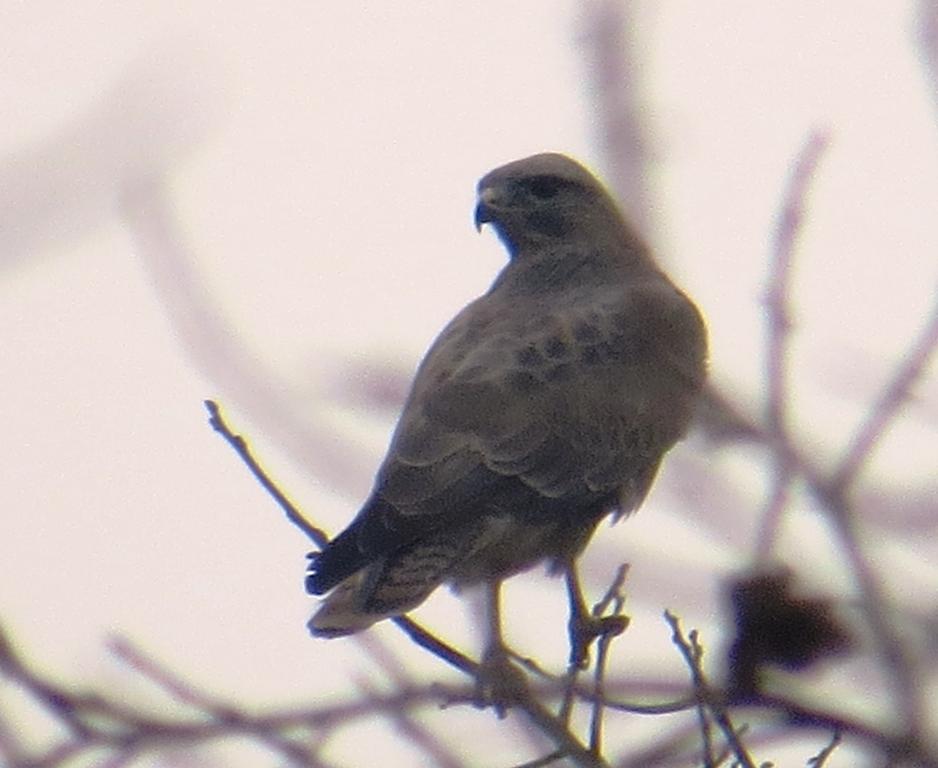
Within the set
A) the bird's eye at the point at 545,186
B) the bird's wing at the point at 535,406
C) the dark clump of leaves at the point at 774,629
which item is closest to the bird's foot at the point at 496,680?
the bird's wing at the point at 535,406

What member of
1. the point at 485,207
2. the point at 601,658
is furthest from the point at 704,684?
the point at 485,207

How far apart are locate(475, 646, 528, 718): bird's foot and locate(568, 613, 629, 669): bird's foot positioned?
16cm

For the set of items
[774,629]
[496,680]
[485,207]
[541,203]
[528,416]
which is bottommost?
[774,629]

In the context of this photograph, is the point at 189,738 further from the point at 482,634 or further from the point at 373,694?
the point at 482,634

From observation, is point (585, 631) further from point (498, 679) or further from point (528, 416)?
point (528, 416)

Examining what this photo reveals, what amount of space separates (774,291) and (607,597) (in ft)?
3.53

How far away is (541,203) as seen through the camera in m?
6.69

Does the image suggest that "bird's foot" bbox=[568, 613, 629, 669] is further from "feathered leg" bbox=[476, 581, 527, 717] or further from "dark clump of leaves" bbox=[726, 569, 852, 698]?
"dark clump of leaves" bbox=[726, 569, 852, 698]

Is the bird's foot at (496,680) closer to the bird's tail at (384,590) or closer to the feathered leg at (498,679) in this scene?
the feathered leg at (498,679)

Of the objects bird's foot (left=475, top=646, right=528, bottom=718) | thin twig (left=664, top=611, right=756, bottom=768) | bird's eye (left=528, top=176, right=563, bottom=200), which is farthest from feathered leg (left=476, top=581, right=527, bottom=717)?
bird's eye (left=528, top=176, right=563, bottom=200)

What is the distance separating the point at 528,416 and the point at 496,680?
1472 mm

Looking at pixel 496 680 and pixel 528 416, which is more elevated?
pixel 528 416

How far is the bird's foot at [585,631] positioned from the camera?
3.97 m

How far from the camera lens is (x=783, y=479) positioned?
2562 mm
